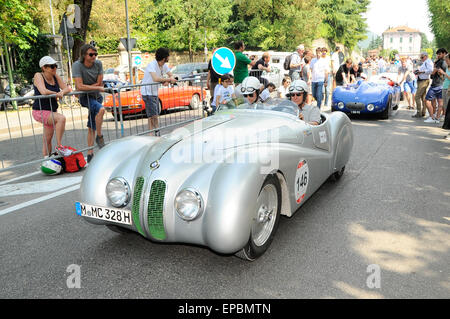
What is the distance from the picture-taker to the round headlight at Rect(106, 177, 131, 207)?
3141mm

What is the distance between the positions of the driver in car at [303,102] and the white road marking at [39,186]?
330cm

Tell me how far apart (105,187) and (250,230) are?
49.9 inches

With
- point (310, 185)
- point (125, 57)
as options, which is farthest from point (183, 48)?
point (310, 185)

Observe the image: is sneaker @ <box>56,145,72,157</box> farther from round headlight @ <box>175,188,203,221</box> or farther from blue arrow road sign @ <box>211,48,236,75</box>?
round headlight @ <box>175,188,203,221</box>

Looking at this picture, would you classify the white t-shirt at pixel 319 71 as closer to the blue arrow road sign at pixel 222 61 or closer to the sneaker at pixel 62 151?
the blue arrow road sign at pixel 222 61

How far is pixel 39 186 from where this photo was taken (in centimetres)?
566

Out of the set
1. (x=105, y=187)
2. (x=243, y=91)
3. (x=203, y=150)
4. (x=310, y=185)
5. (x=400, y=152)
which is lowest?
(x=400, y=152)

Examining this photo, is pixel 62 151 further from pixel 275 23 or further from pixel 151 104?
pixel 275 23

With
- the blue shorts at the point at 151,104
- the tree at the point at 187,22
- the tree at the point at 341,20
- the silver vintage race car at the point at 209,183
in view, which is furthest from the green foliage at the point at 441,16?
the silver vintage race car at the point at 209,183

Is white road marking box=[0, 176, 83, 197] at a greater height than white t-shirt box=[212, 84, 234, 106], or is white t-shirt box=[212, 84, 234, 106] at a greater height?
white t-shirt box=[212, 84, 234, 106]

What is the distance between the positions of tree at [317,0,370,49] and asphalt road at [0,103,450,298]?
176 ft

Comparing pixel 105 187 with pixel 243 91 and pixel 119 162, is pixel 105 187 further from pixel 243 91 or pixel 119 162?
pixel 243 91

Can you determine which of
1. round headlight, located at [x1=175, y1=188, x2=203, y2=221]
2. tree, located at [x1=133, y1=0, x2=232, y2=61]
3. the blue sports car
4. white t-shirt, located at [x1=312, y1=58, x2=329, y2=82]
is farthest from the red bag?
tree, located at [x1=133, y1=0, x2=232, y2=61]
